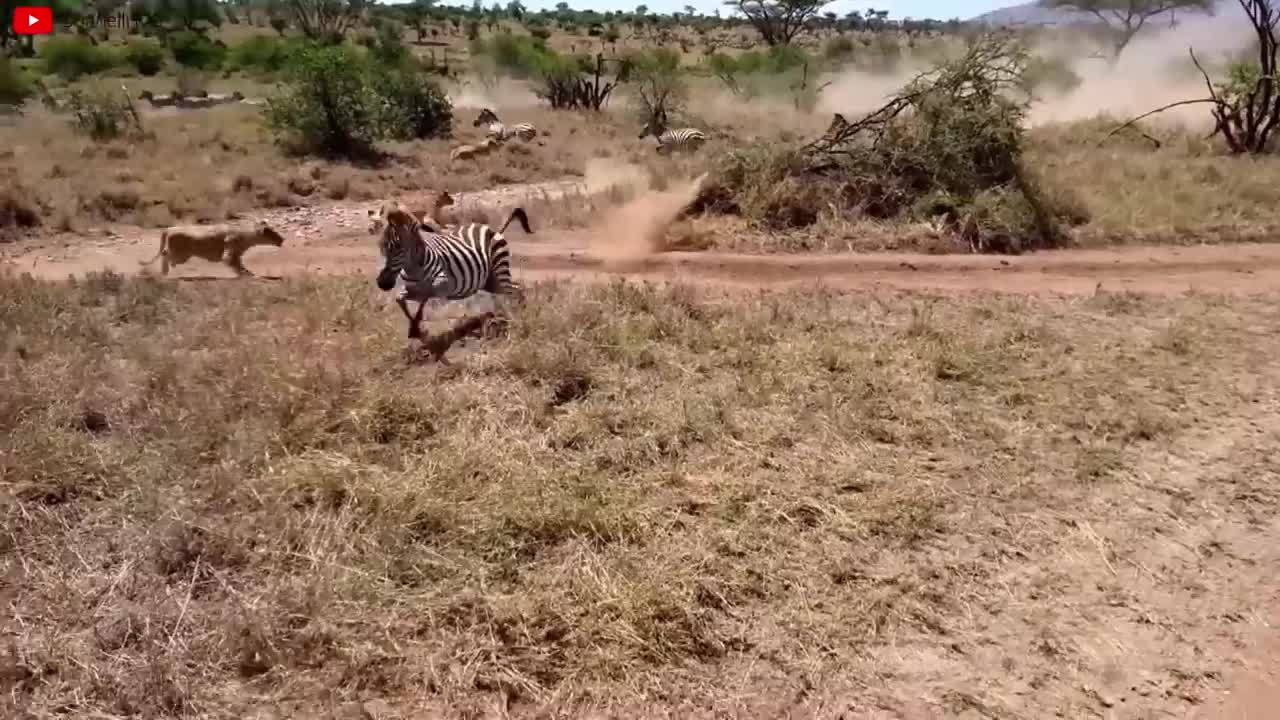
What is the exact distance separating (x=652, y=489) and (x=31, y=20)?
4421 cm

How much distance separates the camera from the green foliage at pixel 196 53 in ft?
127

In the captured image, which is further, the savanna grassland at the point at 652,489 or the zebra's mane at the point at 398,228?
the zebra's mane at the point at 398,228

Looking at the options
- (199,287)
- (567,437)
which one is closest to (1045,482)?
(567,437)

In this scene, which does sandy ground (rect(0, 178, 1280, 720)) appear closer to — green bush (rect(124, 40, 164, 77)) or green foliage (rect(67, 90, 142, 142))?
green foliage (rect(67, 90, 142, 142))

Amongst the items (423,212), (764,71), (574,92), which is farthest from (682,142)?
(764,71)

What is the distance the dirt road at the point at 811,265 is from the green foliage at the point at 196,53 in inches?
1211

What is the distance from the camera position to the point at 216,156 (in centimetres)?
1719

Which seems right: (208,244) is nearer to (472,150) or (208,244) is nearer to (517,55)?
(472,150)

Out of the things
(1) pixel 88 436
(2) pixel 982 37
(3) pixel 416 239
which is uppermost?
(2) pixel 982 37

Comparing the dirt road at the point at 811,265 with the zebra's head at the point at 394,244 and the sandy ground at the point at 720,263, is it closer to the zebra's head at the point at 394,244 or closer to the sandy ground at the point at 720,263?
the sandy ground at the point at 720,263

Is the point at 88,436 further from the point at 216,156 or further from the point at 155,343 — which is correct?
the point at 216,156

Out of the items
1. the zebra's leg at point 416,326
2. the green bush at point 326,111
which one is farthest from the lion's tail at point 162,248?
the green bush at point 326,111

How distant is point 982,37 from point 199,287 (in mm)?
11587

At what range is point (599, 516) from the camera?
4805 mm
